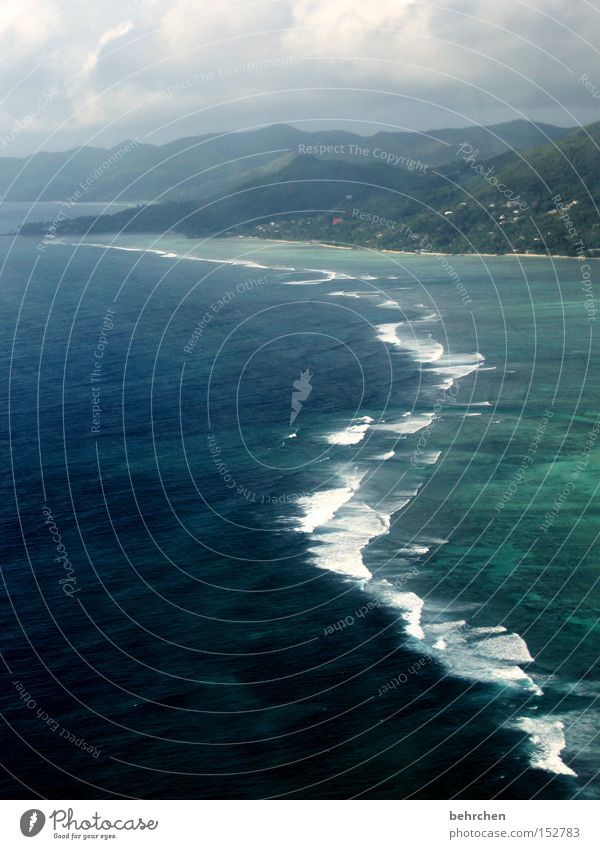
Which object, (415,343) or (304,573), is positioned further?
(415,343)

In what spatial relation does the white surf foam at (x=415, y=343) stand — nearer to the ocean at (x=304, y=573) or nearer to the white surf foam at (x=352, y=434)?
the ocean at (x=304, y=573)

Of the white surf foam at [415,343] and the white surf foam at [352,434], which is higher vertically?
the white surf foam at [415,343]

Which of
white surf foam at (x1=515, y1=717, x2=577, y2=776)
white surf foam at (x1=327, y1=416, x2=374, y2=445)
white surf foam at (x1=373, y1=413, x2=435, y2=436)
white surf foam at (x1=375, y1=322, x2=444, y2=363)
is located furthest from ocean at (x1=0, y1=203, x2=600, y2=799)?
white surf foam at (x1=375, y1=322, x2=444, y2=363)

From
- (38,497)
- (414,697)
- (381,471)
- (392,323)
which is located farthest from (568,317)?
(414,697)

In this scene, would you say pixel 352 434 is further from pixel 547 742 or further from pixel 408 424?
pixel 547 742

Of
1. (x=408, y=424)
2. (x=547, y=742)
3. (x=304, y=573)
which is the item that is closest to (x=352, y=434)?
(x=408, y=424)

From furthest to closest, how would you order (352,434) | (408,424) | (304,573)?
(408,424) → (352,434) → (304,573)

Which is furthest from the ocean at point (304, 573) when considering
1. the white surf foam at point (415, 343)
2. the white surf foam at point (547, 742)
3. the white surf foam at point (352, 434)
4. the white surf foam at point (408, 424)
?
the white surf foam at point (415, 343)

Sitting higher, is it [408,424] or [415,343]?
[415,343]
